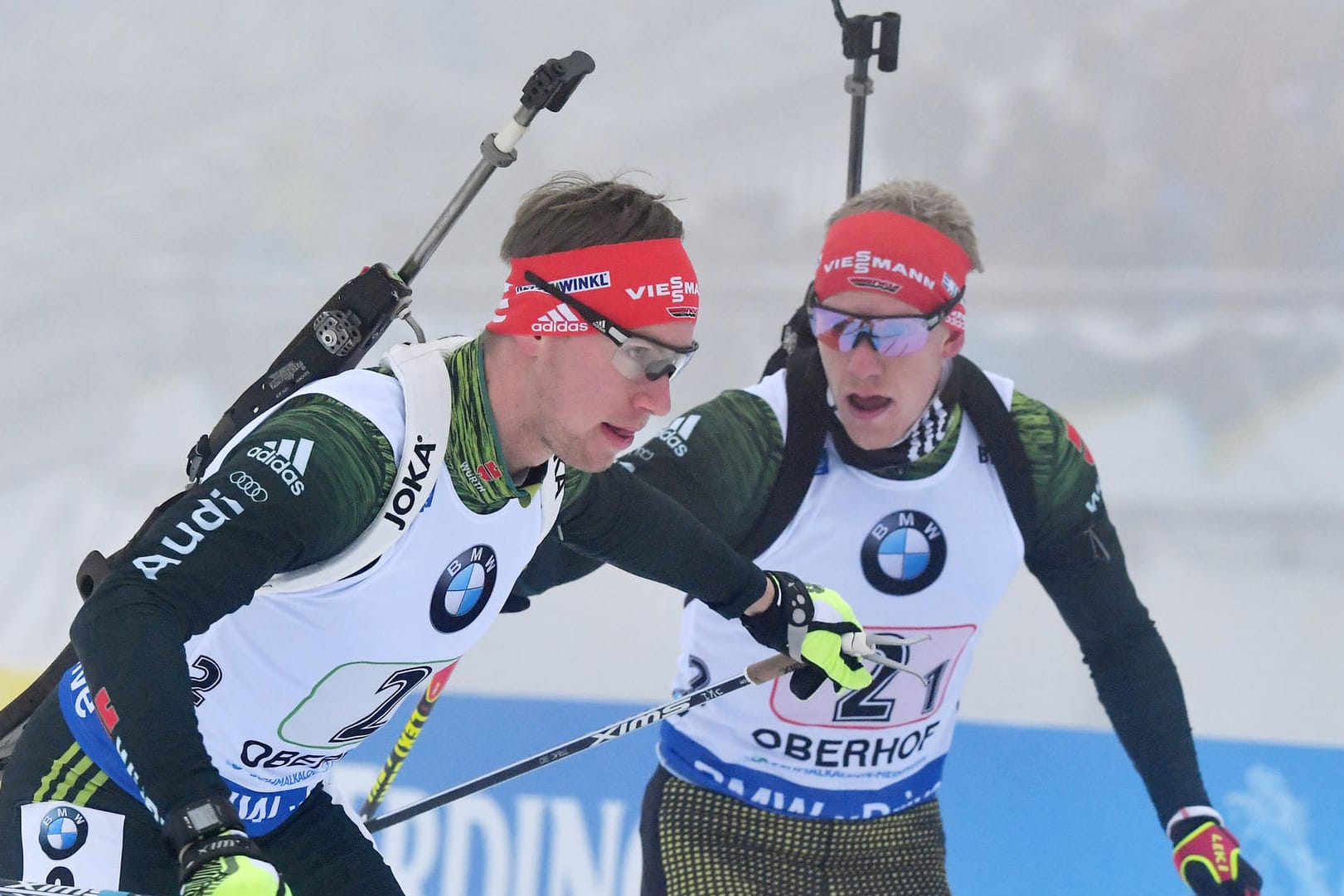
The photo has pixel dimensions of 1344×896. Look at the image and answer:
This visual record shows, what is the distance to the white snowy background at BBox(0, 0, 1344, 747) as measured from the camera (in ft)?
14.1

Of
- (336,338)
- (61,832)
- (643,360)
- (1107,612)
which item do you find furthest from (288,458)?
(1107,612)

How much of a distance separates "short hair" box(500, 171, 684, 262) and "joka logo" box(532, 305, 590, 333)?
0.33 feet

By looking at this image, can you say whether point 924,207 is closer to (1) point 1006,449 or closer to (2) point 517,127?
(1) point 1006,449

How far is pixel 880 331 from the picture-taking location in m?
2.73

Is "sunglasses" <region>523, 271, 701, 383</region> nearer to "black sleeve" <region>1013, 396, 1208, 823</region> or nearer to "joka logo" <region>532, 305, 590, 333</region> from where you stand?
"joka logo" <region>532, 305, 590, 333</region>

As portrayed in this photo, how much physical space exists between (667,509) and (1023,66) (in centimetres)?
247

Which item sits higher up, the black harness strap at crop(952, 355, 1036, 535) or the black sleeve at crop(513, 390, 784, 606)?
the black harness strap at crop(952, 355, 1036, 535)

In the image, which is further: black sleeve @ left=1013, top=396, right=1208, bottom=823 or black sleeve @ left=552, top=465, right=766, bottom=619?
black sleeve @ left=1013, top=396, right=1208, bottom=823

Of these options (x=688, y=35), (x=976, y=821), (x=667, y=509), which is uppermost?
(x=688, y=35)

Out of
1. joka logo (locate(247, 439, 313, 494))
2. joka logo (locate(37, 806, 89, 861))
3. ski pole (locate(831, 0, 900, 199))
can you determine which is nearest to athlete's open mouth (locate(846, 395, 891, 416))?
ski pole (locate(831, 0, 900, 199))

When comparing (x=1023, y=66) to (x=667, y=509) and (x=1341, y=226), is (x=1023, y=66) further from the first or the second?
(x=667, y=509)

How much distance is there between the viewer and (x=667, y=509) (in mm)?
2447

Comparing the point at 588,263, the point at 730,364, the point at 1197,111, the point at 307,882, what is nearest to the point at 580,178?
the point at 588,263

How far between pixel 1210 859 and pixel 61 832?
1827 mm
